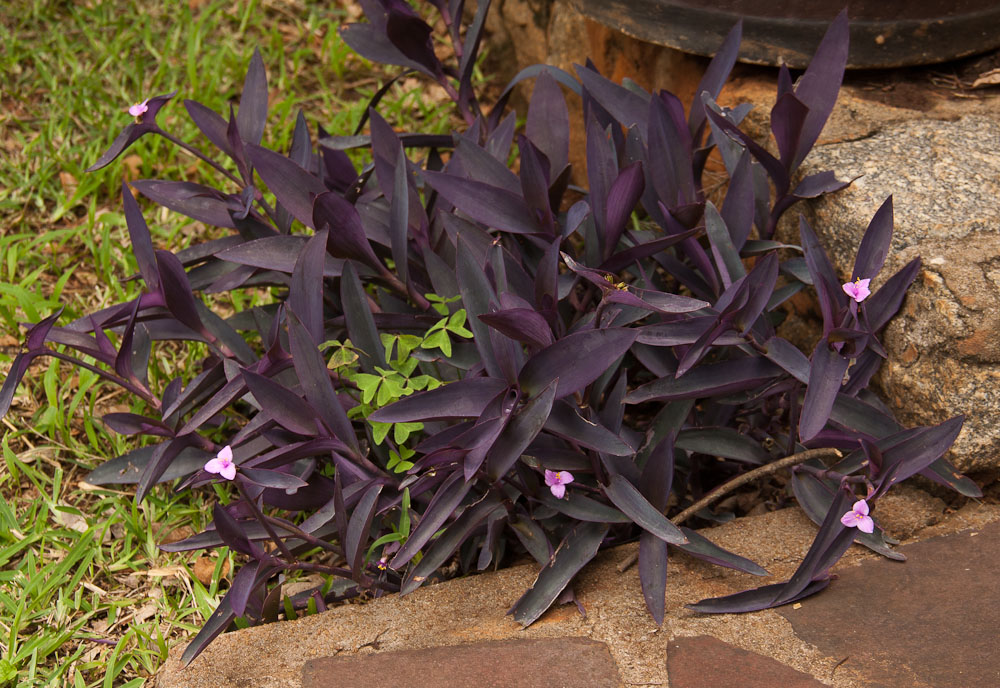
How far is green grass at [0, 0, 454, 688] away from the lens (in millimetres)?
1724

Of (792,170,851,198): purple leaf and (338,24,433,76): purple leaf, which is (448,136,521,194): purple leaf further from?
(792,170,851,198): purple leaf

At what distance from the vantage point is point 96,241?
242 centimetres

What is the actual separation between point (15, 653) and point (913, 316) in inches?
67.0

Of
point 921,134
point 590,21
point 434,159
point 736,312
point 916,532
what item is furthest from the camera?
point 590,21

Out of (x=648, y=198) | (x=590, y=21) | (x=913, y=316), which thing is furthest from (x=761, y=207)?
(x=590, y=21)

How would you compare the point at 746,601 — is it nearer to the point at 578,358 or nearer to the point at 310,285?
the point at 578,358

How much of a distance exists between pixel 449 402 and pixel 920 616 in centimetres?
77

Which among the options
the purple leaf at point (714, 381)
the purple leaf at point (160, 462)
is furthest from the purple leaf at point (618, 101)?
the purple leaf at point (160, 462)

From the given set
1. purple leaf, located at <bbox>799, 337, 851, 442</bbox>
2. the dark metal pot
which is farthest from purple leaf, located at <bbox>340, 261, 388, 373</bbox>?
the dark metal pot

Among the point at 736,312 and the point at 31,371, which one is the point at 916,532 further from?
the point at 31,371

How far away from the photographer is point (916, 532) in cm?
159

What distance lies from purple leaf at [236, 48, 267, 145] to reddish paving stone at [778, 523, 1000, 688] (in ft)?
4.28

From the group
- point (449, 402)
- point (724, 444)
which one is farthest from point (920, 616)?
point (449, 402)

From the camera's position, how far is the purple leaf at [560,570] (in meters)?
1.43
